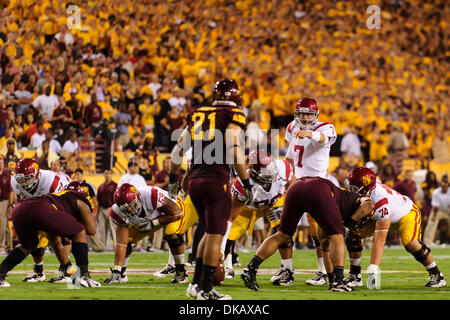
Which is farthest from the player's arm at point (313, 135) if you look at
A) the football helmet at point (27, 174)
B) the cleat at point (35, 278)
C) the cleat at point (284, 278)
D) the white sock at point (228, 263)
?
the cleat at point (35, 278)

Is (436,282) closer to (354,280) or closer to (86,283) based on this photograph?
(354,280)

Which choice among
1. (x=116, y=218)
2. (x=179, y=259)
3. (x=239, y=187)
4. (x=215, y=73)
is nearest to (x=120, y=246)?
(x=116, y=218)

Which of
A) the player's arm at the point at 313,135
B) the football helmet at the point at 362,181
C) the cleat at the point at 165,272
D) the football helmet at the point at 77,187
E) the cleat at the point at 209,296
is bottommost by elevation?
the cleat at the point at 165,272

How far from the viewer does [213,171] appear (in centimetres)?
691

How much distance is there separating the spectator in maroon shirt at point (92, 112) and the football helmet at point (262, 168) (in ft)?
22.4

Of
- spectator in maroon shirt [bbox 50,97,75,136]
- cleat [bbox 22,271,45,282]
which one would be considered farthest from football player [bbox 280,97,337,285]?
spectator in maroon shirt [bbox 50,97,75,136]

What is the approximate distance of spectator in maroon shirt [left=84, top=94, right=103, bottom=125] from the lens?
51.6 feet

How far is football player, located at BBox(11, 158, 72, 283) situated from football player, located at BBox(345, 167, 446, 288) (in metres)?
3.08

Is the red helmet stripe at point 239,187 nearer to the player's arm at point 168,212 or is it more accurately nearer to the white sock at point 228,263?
the white sock at point 228,263

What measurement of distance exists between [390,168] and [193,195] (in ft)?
33.8

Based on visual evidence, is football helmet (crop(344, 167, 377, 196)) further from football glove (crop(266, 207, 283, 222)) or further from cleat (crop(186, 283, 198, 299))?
cleat (crop(186, 283, 198, 299))

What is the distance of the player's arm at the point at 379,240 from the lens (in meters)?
8.21

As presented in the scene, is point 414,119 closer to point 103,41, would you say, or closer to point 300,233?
point 300,233
